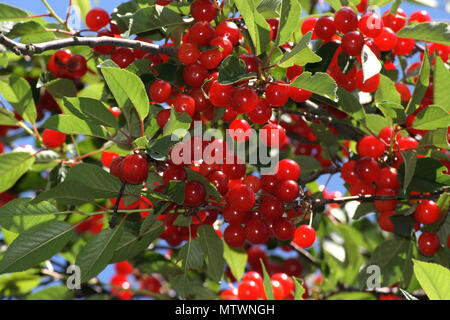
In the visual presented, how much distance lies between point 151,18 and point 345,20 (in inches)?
24.7

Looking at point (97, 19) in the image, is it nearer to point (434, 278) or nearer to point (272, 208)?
point (272, 208)

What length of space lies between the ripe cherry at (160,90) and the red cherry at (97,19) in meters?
0.47

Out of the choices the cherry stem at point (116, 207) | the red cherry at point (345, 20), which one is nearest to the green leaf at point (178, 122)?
the cherry stem at point (116, 207)

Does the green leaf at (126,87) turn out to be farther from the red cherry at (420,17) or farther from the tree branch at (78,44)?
the red cherry at (420,17)

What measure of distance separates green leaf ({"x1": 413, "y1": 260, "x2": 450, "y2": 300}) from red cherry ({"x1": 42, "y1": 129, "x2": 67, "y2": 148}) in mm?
1464

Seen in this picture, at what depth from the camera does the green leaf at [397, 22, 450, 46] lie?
5.72 feet

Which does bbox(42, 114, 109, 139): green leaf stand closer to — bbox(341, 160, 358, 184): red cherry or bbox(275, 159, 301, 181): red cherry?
bbox(275, 159, 301, 181): red cherry

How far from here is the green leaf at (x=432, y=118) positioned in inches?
61.9

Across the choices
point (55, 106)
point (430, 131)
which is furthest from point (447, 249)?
point (55, 106)

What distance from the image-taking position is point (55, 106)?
8.71 ft

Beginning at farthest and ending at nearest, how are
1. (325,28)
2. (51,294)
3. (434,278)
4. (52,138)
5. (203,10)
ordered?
(51,294) < (52,138) < (325,28) < (203,10) < (434,278)

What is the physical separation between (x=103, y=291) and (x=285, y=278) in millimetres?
1018

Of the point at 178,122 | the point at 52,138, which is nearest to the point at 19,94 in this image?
the point at 52,138

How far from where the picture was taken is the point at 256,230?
1.63 m
